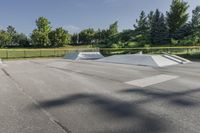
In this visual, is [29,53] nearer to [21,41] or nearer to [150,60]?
[150,60]

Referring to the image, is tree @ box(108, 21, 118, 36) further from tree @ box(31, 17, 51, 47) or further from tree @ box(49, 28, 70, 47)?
tree @ box(31, 17, 51, 47)

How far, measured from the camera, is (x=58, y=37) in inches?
2125

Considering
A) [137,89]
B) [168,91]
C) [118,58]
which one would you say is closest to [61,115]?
[137,89]

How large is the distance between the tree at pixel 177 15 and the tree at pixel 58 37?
87.1 feet

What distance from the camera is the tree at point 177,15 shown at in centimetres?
3981

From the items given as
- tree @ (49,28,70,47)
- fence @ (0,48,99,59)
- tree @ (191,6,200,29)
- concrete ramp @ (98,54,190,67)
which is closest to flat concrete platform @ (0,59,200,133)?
concrete ramp @ (98,54,190,67)

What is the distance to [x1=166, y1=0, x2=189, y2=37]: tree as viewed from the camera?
39812mm

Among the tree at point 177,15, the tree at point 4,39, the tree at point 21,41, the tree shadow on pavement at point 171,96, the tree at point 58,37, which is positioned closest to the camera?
the tree shadow on pavement at point 171,96

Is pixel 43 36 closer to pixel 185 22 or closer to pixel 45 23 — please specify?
pixel 45 23

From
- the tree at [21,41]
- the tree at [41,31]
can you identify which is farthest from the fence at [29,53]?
the tree at [21,41]

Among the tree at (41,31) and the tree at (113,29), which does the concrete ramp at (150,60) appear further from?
the tree at (113,29)

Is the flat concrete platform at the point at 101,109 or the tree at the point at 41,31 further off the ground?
the tree at the point at 41,31

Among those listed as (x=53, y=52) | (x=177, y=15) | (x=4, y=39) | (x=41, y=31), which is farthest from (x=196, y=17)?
(x=4, y=39)

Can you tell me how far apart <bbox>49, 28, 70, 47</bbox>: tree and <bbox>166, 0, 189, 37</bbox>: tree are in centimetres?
2655
